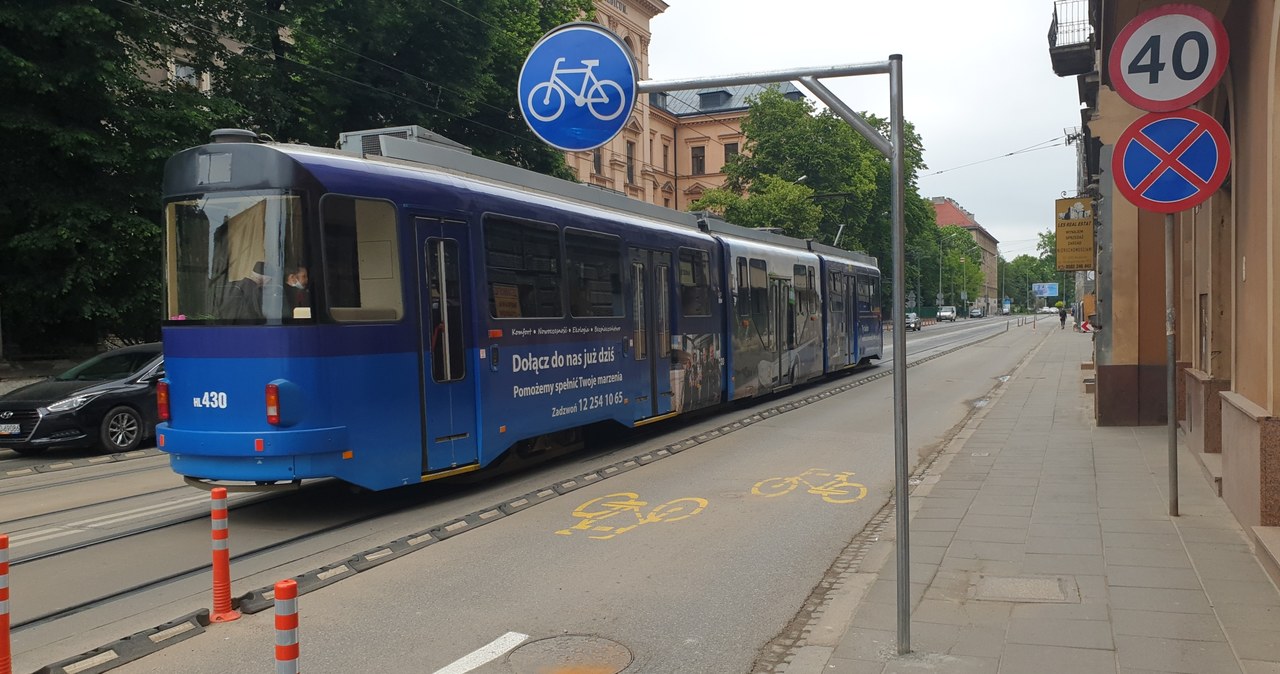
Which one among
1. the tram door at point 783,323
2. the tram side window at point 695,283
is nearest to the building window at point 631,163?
the tram door at point 783,323

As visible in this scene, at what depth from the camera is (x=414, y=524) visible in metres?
8.18

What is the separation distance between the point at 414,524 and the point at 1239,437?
649 centimetres

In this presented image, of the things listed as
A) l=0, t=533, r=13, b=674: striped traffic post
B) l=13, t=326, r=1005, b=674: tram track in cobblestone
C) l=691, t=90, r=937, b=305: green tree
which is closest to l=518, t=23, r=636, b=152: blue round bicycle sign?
l=13, t=326, r=1005, b=674: tram track in cobblestone

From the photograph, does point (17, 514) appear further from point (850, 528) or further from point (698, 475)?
point (850, 528)

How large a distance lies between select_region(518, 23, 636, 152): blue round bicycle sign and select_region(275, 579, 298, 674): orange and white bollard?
410cm

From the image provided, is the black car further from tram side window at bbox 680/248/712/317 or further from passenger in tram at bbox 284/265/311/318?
tram side window at bbox 680/248/712/317

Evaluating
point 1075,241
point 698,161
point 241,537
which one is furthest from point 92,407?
point 698,161

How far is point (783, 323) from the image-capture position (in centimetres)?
1894

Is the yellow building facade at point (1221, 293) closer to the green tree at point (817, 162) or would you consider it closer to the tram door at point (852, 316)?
the tram door at point (852, 316)

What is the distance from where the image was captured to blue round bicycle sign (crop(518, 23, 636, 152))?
21.7 ft

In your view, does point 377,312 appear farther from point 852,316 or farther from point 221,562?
point 852,316

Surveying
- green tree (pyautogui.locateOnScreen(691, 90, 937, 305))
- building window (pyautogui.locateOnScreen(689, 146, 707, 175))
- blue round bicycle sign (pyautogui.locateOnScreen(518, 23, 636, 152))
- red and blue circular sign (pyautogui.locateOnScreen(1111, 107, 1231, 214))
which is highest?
building window (pyautogui.locateOnScreen(689, 146, 707, 175))

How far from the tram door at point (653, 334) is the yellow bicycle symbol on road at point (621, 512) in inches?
138

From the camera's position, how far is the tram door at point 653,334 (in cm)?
1267
